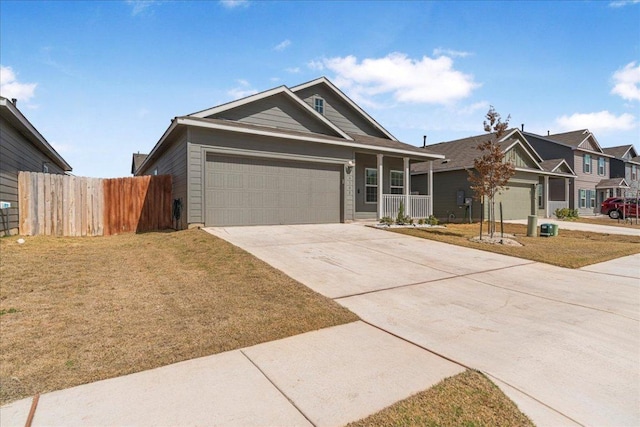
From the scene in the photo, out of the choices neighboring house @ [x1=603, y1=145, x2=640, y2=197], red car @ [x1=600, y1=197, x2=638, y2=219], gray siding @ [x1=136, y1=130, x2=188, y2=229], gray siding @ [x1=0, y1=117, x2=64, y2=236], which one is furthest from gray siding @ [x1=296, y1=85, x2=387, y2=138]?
neighboring house @ [x1=603, y1=145, x2=640, y2=197]

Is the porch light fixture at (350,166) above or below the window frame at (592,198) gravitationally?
above

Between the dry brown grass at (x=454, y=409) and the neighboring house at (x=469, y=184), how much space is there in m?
19.1

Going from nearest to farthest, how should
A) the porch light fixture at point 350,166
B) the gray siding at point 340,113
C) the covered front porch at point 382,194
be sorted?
the porch light fixture at point 350,166, the covered front porch at point 382,194, the gray siding at point 340,113

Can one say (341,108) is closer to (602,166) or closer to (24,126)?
(24,126)

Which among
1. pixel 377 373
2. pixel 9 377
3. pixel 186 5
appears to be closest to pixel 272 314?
pixel 377 373

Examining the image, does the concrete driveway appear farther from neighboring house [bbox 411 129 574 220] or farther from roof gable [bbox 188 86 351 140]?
neighboring house [bbox 411 129 574 220]

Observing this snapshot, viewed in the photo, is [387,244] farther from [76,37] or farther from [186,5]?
[76,37]

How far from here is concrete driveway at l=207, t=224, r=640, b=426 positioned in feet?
8.96

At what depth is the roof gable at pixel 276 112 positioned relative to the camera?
12659 mm

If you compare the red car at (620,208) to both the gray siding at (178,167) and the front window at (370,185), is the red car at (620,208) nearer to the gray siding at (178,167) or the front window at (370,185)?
the front window at (370,185)

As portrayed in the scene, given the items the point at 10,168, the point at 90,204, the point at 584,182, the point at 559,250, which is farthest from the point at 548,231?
the point at 584,182

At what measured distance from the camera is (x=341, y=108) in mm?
17078

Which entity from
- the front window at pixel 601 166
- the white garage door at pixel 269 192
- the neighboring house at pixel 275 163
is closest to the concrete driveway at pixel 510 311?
the white garage door at pixel 269 192

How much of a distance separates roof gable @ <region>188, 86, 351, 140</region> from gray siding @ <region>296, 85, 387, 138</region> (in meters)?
2.15
